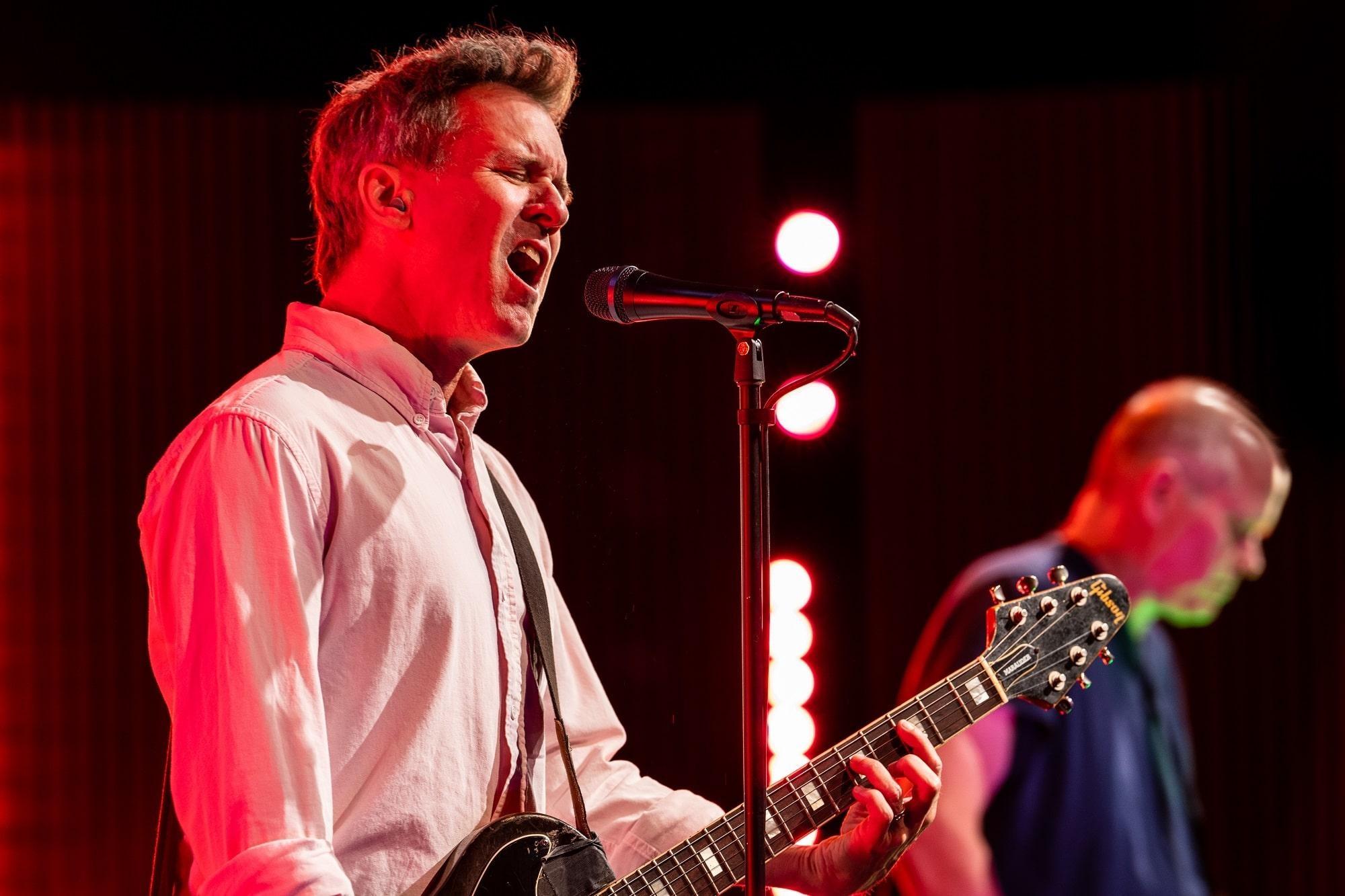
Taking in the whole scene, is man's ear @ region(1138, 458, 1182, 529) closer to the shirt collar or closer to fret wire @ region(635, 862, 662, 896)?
fret wire @ region(635, 862, 662, 896)

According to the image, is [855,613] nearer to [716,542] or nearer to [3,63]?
[716,542]

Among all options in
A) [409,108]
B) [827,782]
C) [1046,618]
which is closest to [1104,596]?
[1046,618]

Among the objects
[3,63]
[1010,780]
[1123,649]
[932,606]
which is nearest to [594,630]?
[1010,780]

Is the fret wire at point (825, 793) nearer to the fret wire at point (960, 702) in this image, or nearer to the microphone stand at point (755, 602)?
the fret wire at point (960, 702)

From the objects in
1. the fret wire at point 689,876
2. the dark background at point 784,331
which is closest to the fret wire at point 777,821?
the fret wire at point 689,876

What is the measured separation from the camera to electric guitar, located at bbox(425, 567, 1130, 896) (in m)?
1.66

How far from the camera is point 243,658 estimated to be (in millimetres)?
1396

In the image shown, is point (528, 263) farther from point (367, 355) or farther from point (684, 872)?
point (684, 872)

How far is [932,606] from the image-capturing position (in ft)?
14.1

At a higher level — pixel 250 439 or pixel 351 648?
pixel 250 439

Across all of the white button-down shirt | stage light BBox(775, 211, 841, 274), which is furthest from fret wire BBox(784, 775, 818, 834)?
stage light BBox(775, 211, 841, 274)

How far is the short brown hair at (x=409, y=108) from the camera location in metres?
1.96

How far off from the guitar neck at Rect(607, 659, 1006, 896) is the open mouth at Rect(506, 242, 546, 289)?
A: 2.69 ft

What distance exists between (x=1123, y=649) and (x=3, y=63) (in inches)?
130
